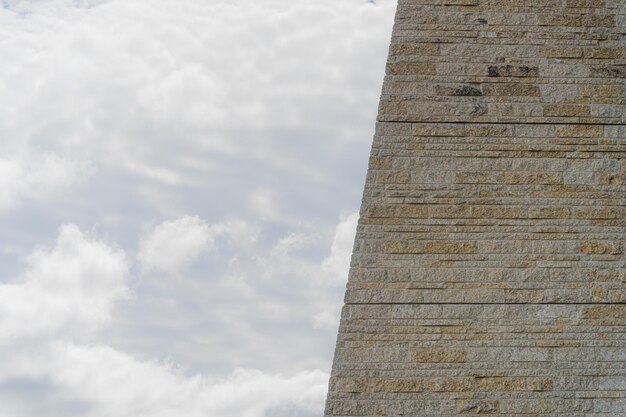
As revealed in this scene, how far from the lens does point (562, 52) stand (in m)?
4.16

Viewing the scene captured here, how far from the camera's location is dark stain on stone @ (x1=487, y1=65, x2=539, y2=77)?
13.5ft

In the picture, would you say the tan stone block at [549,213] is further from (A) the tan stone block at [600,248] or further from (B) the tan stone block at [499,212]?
(A) the tan stone block at [600,248]

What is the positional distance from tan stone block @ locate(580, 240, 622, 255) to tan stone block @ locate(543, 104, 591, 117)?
64 cm

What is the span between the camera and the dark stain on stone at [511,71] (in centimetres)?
411

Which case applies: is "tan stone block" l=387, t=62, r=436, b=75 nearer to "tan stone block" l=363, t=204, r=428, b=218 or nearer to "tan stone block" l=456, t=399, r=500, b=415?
"tan stone block" l=363, t=204, r=428, b=218

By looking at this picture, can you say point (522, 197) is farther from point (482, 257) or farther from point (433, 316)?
point (433, 316)

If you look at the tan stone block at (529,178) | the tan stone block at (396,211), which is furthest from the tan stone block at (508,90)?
the tan stone block at (396,211)

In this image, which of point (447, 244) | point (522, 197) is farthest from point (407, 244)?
point (522, 197)

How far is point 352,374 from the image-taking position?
3592mm

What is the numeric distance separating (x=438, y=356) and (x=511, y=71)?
1.46 metres

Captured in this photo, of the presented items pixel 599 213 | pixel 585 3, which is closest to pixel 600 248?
pixel 599 213

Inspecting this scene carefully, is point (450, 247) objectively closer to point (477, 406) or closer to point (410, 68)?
point (477, 406)

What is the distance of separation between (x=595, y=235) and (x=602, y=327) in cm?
42

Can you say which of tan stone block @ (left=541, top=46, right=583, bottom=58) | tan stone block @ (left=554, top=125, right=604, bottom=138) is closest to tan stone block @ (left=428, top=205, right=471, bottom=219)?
tan stone block @ (left=554, top=125, right=604, bottom=138)
